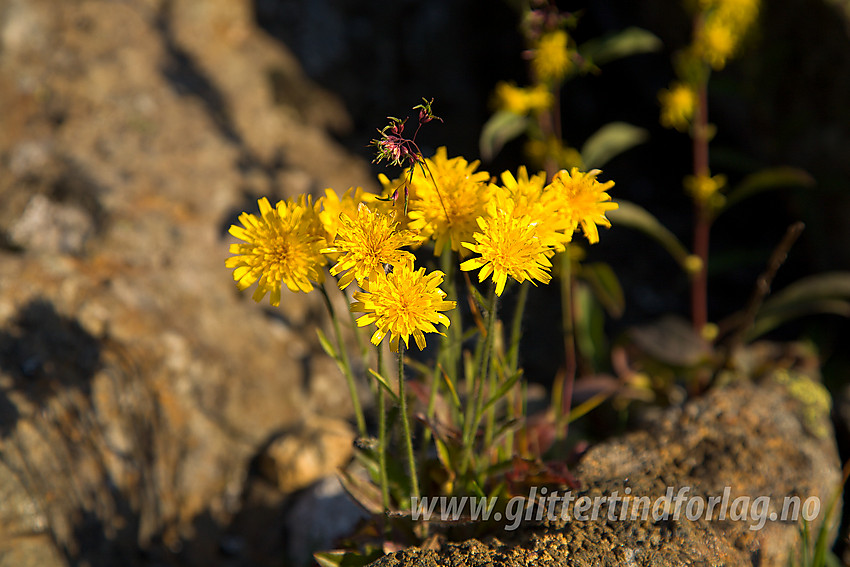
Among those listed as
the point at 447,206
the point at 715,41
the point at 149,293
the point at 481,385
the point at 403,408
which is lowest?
the point at 403,408

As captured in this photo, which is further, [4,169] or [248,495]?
[4,169]

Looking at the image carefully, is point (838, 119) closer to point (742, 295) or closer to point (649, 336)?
point (742, 295)

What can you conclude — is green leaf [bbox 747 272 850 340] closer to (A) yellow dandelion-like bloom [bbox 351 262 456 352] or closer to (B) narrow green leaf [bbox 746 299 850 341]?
(B) narrow green leaf [bbox 746 299 850 341]

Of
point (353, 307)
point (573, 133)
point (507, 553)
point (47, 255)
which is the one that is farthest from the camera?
point (573, 133)

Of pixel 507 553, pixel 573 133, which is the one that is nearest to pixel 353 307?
pixel 507 553

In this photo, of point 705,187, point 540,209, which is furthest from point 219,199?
point 705,187

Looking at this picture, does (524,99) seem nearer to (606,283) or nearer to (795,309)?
(606,283)

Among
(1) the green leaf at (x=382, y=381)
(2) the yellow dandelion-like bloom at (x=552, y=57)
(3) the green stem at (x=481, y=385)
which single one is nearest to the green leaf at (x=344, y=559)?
(3) the green stem at (x=481, y=385)

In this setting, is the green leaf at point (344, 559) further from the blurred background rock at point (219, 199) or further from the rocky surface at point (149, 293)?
the rocky surface at point (149, 293)

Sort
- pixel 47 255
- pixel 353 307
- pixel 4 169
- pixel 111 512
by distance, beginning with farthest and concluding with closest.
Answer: pixel 4 169 < pixel 47 255 < pixel 111 512 < pixel 353 307
